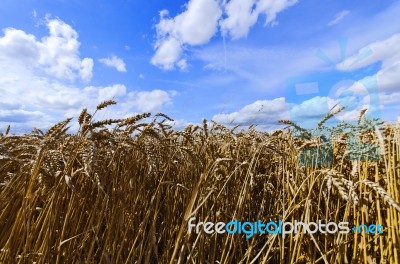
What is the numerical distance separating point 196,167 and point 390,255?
1277 millimetres

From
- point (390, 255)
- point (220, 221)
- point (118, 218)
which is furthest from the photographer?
point (220, 221)

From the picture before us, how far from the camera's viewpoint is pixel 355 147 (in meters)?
1.89

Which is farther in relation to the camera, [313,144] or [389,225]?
[313,144]

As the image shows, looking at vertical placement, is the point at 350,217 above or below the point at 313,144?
below

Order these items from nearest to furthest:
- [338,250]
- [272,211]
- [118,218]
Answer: [338,250]
[118,218]
[272,211]

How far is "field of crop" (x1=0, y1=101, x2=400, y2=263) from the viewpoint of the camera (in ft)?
4.82

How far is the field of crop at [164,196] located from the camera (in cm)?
147

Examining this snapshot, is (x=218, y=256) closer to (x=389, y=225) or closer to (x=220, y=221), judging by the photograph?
(x=220, y=221)

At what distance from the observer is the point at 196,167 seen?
2.41 metres

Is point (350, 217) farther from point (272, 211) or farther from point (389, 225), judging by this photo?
point (272, 211)

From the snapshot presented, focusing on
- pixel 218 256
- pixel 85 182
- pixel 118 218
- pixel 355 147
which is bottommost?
pixel 218 256

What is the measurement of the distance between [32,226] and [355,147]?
5.54 ft

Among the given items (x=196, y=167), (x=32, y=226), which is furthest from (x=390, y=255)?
(x=32, y=226)

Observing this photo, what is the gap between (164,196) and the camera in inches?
101
